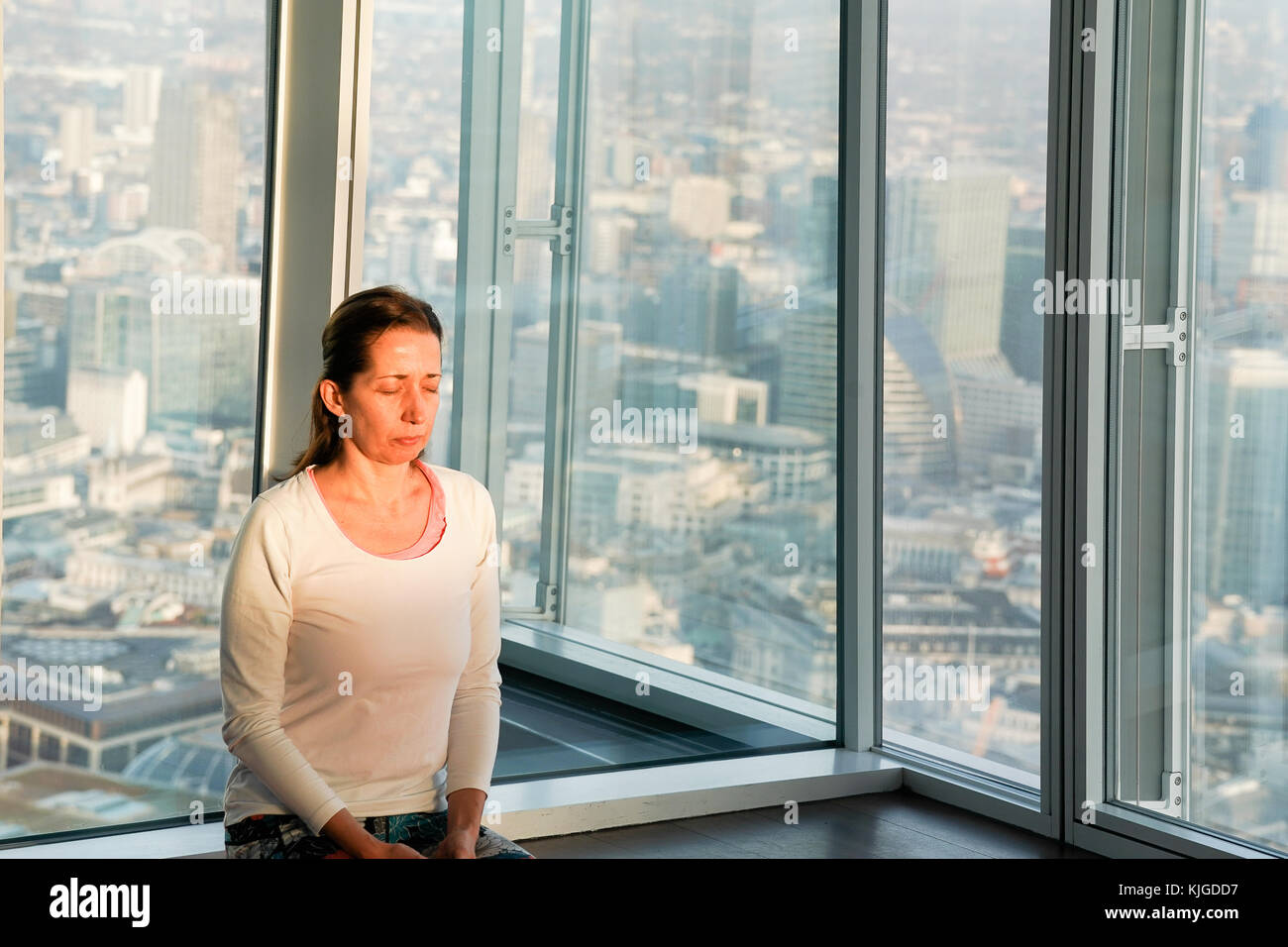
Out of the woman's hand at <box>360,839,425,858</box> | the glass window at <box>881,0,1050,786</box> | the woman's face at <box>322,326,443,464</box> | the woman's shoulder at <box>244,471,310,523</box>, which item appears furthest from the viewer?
the glass window at <box>881,0,1050,786</box>

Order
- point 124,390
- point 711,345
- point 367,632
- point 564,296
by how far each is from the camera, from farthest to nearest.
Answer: point 711,345
point 564,296
point 124,390
point 367,632

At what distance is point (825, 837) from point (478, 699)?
1741mm

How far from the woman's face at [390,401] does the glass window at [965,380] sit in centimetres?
201

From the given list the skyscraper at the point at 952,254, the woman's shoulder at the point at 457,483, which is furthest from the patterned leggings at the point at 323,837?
the skyscraper at the point at 952,254

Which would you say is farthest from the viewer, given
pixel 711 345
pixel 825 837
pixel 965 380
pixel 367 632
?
pixel 711 345

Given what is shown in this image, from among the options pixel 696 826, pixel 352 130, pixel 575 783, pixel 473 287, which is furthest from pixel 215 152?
pixel 696 826

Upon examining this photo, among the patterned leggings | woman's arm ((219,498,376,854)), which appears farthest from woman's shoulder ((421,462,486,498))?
the patterned leggings

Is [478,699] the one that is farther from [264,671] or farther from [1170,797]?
[1170,797]

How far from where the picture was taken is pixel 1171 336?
11.0 ft

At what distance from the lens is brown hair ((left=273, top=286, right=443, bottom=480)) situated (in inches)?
81.4

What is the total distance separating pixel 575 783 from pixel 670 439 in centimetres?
98

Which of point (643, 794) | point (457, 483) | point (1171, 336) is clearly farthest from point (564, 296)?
point (457, 483)

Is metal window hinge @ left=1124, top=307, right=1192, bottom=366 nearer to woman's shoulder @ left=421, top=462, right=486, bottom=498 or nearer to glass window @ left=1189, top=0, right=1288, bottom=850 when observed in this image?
glass window @ left=1189, top=0, right=1288, bottom=850

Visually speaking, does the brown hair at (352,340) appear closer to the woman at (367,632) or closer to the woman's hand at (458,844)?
the woman at (367,632)
